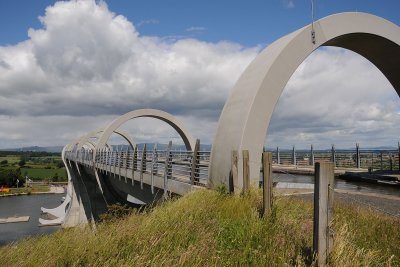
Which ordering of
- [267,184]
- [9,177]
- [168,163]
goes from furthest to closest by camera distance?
[9,177] → [168,163] → [267,184]

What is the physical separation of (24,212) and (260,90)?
7661cm

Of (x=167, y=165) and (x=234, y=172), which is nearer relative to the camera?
(x=234, y=172)

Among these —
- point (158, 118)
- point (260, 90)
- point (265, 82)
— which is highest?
point (158, 118)

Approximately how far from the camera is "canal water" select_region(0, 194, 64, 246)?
2024 inches

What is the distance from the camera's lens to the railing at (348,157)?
738 inches

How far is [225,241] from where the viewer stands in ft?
16.4

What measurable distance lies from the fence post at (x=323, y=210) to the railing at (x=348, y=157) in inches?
532

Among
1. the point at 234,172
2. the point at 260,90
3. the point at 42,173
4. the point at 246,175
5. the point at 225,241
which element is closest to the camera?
the point at 225,241

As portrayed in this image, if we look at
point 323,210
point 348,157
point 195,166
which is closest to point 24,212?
point 348,157

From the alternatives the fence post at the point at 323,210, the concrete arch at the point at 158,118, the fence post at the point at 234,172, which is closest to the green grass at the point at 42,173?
the concrete arch at the point at 158,118

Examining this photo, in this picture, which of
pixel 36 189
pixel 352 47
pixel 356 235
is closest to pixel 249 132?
pixel 356 235

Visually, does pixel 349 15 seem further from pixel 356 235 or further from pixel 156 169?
pixel 156 169

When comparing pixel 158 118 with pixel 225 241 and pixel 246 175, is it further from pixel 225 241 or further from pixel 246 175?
pixel 225 241

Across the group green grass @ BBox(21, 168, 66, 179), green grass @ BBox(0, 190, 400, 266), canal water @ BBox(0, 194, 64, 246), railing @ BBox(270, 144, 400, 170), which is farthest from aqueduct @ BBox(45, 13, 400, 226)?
green grass @ BBox(21, 168, 66, 179)
